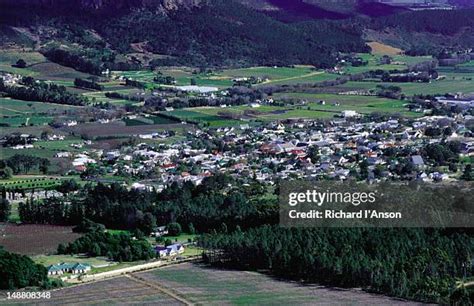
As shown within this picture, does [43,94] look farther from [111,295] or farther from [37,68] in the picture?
[111,295]

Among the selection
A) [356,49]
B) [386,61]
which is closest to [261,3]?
[356,49]

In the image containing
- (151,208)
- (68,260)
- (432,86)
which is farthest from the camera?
(432,86)

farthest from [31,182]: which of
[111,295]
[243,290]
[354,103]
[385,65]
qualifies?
[385,65]

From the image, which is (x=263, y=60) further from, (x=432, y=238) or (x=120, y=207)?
(x=432, y=238)

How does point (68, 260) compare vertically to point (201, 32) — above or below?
below

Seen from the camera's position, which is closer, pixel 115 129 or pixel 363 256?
pixel 363 256

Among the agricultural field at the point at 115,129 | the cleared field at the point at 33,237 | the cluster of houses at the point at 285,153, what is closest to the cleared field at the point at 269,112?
the cluster of houses at the point at 285,153

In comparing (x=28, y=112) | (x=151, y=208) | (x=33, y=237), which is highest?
(x=28, y=112)
